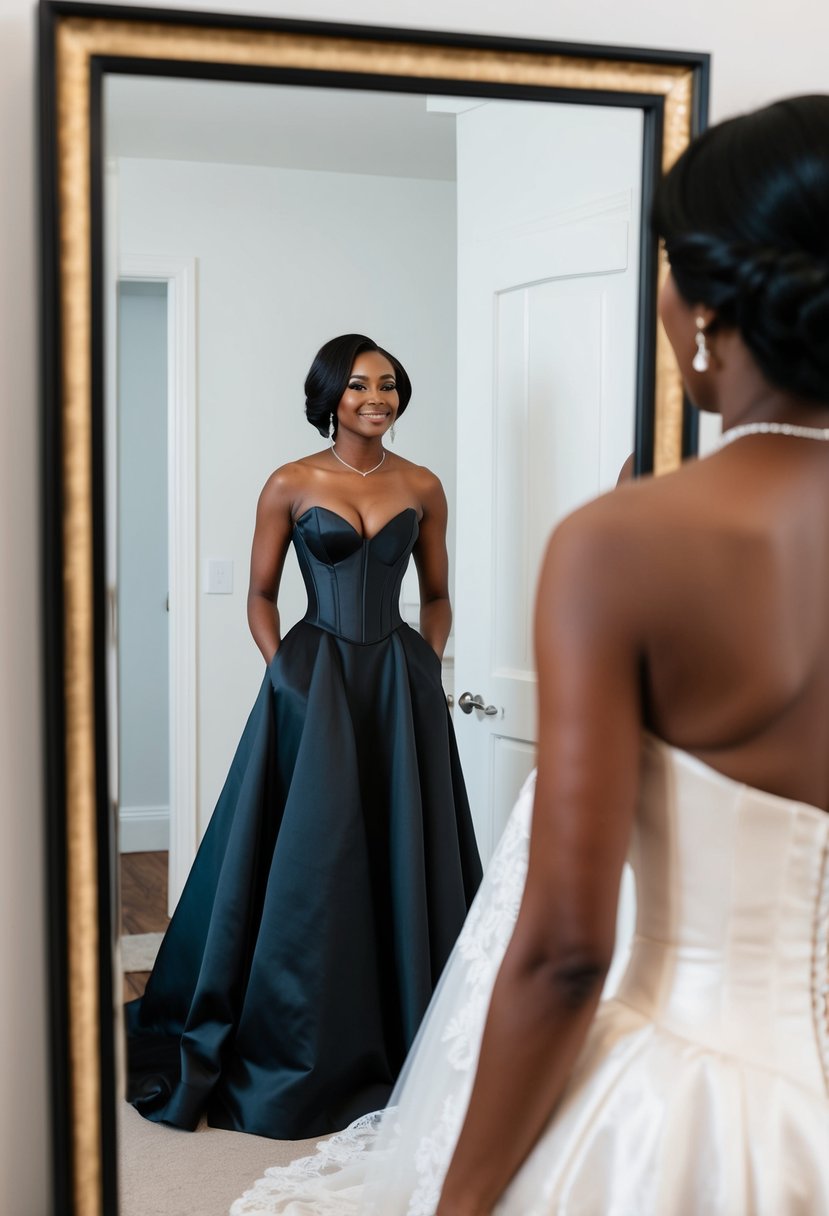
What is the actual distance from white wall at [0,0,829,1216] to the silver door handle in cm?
45

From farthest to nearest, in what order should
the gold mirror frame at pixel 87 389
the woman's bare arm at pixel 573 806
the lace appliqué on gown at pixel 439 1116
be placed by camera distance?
the gold mirror frame at pixel 87 389 < the lace appliqué on gown at pixel 439 1116 < the woman's bare arm at pixel 573 806

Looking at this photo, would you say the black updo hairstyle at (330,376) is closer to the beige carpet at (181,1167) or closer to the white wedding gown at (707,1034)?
the white wedding gown at (707,1034)

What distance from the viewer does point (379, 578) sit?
1.25 meters

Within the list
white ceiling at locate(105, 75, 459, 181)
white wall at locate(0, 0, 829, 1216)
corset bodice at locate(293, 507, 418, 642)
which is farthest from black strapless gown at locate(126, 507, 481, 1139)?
white ceiling at locate(105, 75, 459, 181)

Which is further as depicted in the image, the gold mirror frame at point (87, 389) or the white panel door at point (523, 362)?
the white panel door at point (523, 362)

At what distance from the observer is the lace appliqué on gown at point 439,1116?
998mm

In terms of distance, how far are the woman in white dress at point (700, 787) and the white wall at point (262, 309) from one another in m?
0.45

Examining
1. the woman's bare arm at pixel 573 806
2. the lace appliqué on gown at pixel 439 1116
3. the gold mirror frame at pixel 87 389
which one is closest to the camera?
the woman's bare arm at pixel 573 806

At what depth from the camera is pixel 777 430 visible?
80 centimetres

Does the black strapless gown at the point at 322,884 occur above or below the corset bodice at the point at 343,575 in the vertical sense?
below

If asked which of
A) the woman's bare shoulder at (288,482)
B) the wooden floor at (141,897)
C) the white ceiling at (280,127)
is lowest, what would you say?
the wooden floor at (141,897)

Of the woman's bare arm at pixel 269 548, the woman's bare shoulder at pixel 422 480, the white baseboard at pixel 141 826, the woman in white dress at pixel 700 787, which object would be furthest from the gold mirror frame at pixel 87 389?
the woman in white dress at pixel 700 787

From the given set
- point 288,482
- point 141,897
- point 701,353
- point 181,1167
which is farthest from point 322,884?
point 701,353

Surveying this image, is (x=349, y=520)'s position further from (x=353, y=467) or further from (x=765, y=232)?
(x=765, y=232)
